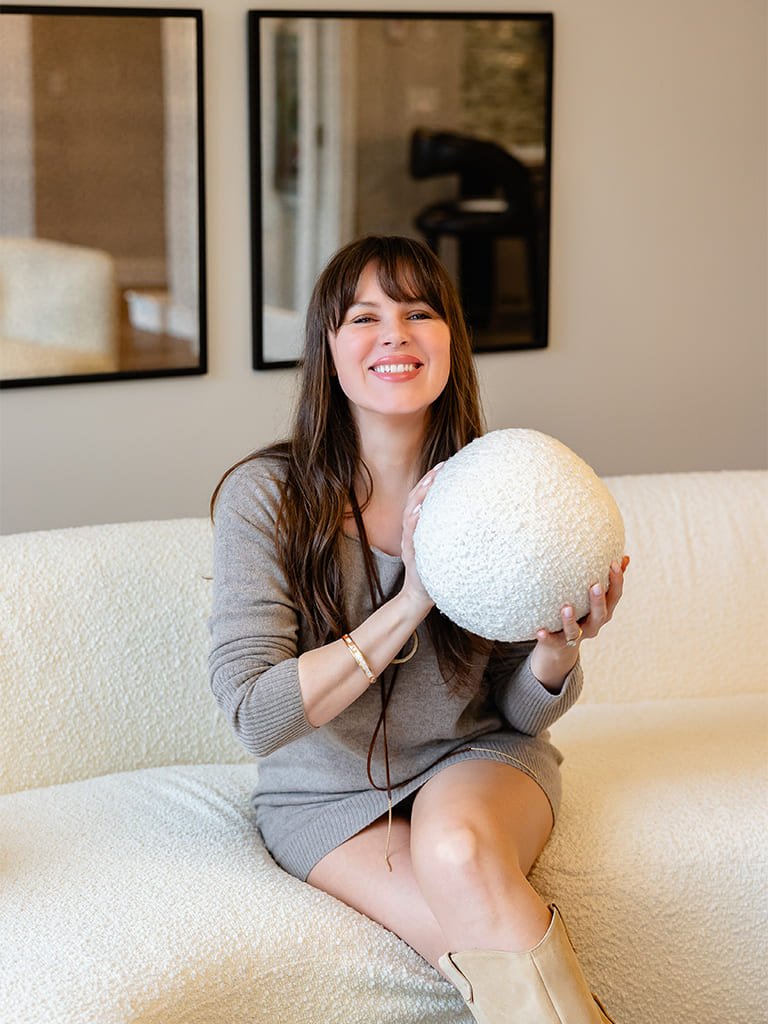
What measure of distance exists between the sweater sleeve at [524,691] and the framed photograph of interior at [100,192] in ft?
4.37

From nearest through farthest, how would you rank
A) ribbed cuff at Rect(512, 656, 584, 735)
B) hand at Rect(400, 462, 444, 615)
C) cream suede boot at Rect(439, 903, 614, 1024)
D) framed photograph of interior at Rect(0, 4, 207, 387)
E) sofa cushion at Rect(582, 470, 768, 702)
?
cream suede boot at Rect(439, 903, 614, 1024) → hand at Rect(400, 462, 444, 615) → ribbed cuff at Rect(512, 656, 584, 735) → sofa cushion at Rect(582, 470, 768, 702) → framed photograph of interior at Rect(0, 4, 207, 387)

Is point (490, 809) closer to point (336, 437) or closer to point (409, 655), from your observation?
point (409, 655)

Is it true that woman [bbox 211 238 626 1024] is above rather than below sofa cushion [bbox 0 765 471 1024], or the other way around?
above

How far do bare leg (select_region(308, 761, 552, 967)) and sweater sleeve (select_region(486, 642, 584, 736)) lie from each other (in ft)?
0.30

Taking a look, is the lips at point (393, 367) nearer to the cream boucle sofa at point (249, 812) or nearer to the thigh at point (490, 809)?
the thigh at point (490, 809)

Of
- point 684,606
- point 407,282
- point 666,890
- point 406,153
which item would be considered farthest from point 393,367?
point 406,153

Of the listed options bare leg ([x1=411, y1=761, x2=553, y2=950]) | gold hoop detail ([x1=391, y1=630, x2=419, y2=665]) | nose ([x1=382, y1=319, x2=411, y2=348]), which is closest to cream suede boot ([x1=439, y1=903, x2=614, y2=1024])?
bare leg ([x1=411, y1=761, x2=553, y2=950])

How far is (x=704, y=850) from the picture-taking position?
6.61 feet

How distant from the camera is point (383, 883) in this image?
71.7 inches

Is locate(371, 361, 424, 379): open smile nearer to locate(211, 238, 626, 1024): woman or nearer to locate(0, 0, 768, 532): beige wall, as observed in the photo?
locate(211, 238, 626, 1024): woman

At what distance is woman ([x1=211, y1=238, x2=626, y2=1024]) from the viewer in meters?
1.75

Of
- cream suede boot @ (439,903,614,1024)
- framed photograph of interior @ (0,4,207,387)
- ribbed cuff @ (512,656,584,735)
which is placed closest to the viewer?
cream suede boot @ (439,903,614,1024)

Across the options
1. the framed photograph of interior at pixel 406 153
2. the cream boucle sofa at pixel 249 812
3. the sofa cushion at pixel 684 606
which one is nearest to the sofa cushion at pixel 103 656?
the cream boucle sofa at pixel 249 812

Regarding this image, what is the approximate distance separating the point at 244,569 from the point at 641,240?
2200 mm
